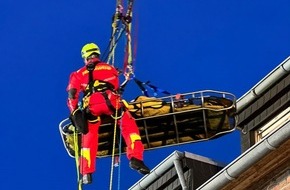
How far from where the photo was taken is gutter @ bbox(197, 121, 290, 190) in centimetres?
2291

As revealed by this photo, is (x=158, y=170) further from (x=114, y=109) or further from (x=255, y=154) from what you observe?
(x=255, y=154)

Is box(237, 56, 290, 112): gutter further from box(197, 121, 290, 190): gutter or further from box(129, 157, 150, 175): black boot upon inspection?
box(129, 157, 150, 175): black boot

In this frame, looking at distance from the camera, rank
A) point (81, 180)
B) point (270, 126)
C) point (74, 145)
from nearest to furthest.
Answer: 1. point (81, 180)
2. point (74, 145)
3. point (270, 126)

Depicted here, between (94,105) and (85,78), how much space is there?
0.55 metres

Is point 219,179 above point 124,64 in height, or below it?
below

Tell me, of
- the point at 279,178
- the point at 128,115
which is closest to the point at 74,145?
the point at 128,115

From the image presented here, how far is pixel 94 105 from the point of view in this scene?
2381cm

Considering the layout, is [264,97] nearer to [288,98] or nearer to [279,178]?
[288,98]

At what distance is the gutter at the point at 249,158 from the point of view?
2291 centimetres

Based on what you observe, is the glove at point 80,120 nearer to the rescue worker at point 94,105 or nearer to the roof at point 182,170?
the rescue worker at point 94,105

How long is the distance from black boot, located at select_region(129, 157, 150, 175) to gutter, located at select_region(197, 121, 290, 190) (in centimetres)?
121

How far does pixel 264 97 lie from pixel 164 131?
8.50 feet

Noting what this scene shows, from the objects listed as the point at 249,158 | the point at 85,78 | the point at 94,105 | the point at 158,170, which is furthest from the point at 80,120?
the point at 158,170

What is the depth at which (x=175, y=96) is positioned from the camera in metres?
24.8
